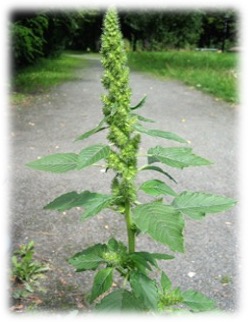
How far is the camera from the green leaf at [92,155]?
46.5 inches

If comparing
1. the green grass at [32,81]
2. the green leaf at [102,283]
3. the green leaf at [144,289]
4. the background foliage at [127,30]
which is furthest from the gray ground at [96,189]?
the background foliage at [127,30]

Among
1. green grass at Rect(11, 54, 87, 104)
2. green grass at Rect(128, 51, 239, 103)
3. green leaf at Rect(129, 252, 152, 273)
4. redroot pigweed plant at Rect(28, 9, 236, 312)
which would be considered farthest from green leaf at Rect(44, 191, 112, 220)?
green grass at Rect(11, 54, 87, 104)

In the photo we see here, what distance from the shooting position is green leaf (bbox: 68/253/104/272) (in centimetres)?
150

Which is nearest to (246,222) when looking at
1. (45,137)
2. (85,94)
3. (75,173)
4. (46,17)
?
(75,173)

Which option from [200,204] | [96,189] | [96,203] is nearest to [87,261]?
[96,203]

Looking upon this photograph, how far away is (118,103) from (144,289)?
56 centimetres

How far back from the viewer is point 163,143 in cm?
665

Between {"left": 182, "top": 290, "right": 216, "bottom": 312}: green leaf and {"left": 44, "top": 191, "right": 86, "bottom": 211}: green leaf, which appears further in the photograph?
{"left": 182, "top": 290, "right": 216, "bottom": 312}: green leaf

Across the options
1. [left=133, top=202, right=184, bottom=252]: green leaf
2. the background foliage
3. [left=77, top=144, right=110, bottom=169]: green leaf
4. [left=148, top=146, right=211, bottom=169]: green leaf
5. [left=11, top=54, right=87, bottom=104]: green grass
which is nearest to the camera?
[left=133, top=202, right=184, bottom=252]: green leaf

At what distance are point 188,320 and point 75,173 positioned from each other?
379 centimetres

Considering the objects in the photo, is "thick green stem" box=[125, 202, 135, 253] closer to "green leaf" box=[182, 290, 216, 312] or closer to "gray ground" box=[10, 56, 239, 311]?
"green leaf" box=[182, 290, 216, 312]

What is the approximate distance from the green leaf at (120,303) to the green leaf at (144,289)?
31 mm

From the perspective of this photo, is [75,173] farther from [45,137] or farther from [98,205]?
[98,205]

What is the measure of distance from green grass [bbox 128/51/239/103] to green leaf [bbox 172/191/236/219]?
8.18 m
